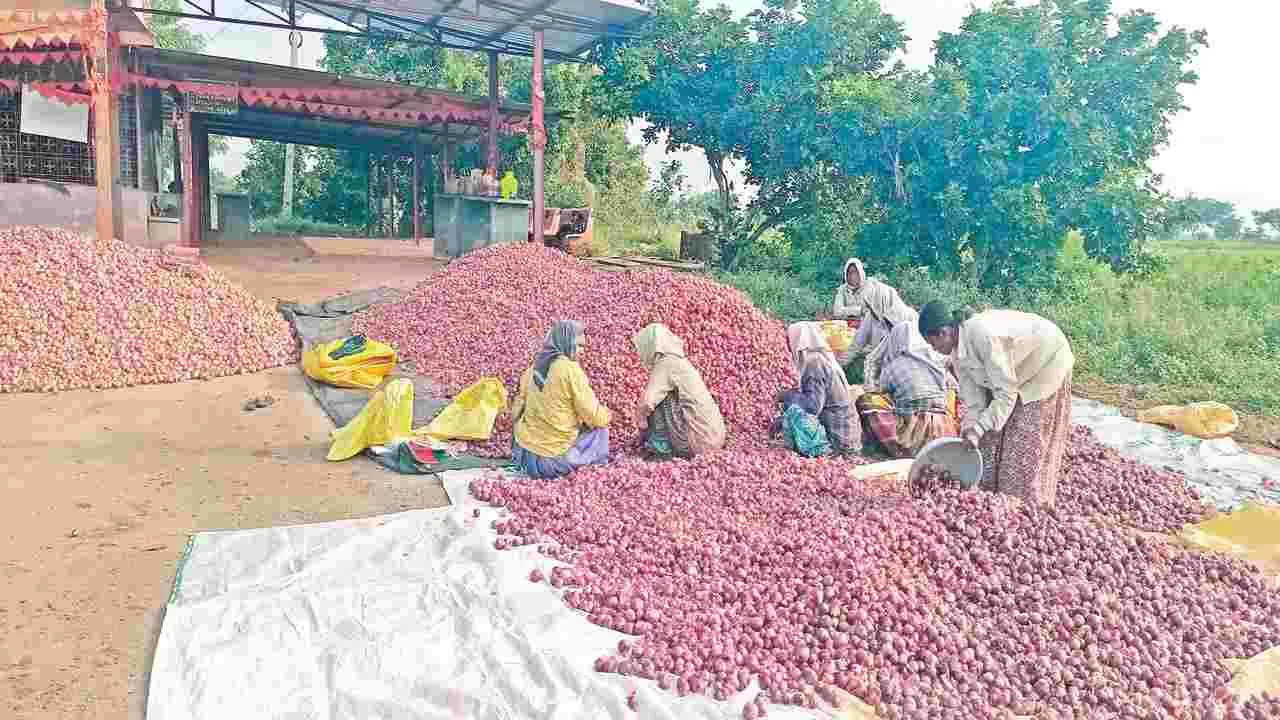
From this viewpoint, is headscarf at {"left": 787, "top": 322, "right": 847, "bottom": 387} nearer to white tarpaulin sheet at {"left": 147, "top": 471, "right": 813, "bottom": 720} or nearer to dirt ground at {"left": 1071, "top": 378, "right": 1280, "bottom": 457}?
white tarpaulin sheet at {"left": 147, "top": 471, "right": 813, "bottom": 720}

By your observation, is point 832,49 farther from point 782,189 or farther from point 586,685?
point 586,685

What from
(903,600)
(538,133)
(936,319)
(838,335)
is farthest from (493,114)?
(903,600)

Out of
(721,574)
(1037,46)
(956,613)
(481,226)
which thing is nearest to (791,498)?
(721,574)

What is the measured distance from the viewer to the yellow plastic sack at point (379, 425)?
5461 mm

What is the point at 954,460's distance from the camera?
4.34 m

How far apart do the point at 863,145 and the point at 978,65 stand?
1643 millimetres

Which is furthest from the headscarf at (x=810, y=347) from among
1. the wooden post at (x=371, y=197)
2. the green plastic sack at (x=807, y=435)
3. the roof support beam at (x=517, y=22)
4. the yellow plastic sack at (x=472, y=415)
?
the wooden post at (x=371, y=197)

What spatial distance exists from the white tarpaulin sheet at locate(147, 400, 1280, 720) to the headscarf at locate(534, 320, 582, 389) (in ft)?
3.16

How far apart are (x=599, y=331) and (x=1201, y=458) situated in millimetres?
4087

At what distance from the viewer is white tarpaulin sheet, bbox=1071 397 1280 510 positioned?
207 inches

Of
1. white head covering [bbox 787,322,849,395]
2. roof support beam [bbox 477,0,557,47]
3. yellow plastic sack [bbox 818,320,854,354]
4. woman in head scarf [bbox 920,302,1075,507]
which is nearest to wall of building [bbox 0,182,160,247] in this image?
roof support beam [bbox 477,0,557,47]

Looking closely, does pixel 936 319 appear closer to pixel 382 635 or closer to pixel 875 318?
pixel 875 318

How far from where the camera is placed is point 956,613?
331cm

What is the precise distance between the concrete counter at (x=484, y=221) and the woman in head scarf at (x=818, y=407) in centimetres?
740
